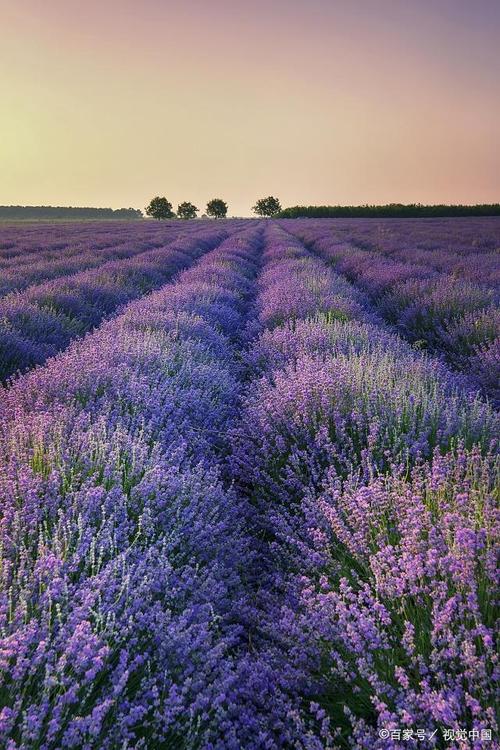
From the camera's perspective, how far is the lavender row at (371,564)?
4.60 ft

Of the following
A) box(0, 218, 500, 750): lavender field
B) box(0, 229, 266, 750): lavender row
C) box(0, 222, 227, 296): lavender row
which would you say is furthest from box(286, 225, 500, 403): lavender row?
box(0, 222, 227, 296): lavender row

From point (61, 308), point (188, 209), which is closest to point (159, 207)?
point (188, 209)

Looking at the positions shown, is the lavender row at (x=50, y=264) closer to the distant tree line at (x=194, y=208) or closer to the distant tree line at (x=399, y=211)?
the distant tree line at (x=399, y=211)

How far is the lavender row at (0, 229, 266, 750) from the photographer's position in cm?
129

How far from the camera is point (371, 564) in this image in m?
1.73

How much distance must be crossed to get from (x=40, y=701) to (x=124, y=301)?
24.4ft

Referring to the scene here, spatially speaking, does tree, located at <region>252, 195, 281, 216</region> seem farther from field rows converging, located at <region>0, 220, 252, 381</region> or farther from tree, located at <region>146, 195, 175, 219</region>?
field rows converging, located at <region>0, 220, 252, 381</region>

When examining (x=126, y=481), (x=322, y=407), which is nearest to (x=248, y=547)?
(x=126, y=481)

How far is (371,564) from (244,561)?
2.36 feet

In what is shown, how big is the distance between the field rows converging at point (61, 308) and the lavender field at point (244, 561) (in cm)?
144

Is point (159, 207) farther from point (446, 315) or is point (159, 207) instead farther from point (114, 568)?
point (114, 568)

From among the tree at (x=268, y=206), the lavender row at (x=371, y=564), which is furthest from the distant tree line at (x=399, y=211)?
the lavender row at (x=371, y=564)

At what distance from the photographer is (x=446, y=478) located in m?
2.14

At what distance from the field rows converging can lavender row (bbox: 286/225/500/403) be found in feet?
12.1
